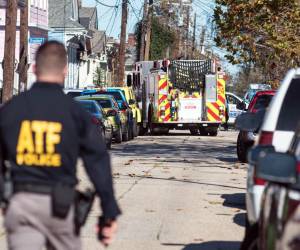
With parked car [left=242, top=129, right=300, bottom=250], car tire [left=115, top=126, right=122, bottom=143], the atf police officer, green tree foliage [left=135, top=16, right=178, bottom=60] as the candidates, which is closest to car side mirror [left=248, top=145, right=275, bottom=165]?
parked car [left=242, top=129, right=300, bottom=250]

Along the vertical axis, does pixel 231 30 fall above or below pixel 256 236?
above

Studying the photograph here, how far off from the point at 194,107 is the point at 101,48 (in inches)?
1833

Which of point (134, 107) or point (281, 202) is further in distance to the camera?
point (134, 107)

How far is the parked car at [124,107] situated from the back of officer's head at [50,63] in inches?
967

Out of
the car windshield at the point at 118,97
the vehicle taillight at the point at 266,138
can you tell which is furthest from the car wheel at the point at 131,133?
the vehicle taillight at the point at 266,138

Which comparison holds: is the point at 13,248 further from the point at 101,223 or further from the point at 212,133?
the point at 212,133

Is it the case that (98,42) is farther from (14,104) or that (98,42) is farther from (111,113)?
(14,104)

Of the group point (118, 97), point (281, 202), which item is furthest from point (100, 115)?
point (281, 202)

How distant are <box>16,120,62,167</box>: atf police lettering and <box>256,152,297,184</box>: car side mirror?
1.29 meters

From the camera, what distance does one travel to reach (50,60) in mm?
5297

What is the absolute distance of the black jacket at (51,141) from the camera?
5.19m

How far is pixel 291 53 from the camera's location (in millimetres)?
23562

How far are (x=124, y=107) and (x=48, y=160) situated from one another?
2533 cm

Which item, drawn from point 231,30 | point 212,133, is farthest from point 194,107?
point 231,30
